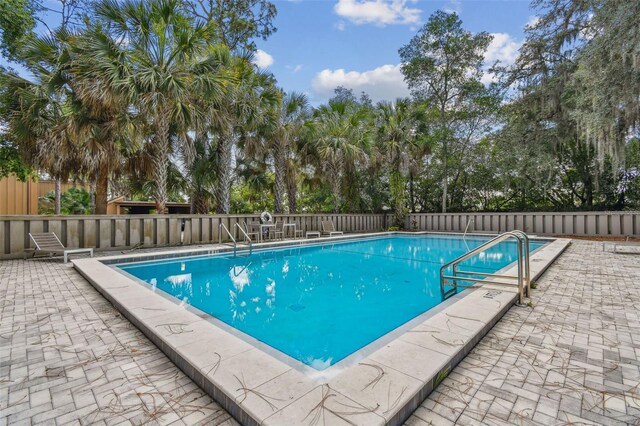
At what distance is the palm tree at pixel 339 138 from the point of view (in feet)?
41.8

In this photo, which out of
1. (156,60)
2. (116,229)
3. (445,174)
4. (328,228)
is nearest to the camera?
(156,60)

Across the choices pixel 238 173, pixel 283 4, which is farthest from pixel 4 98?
pixel 283 4

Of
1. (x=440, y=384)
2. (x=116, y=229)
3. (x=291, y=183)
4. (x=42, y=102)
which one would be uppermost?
(x=42, y=102)

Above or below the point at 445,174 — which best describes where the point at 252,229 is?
below

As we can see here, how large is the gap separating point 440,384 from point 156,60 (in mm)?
9792

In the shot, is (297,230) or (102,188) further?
(297,230)

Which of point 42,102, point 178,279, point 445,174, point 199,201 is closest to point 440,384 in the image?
point 178,279

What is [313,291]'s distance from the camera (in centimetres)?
502

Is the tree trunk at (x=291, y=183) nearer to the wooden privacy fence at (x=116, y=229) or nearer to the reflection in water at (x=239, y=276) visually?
the wooden privacy fence at (x=116, y=229)

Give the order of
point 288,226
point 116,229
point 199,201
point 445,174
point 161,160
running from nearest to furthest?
point 116,229
point 161,160
point 288,226
point 199,201
point 445,174

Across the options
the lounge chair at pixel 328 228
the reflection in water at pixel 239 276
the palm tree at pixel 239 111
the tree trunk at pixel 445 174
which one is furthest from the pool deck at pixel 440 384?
the tree trunk at pixel 445 174

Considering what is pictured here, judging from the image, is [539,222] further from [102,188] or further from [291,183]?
[102,188]

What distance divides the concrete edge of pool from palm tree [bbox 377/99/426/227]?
38.8 feet

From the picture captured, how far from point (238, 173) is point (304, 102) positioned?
4.30 m
